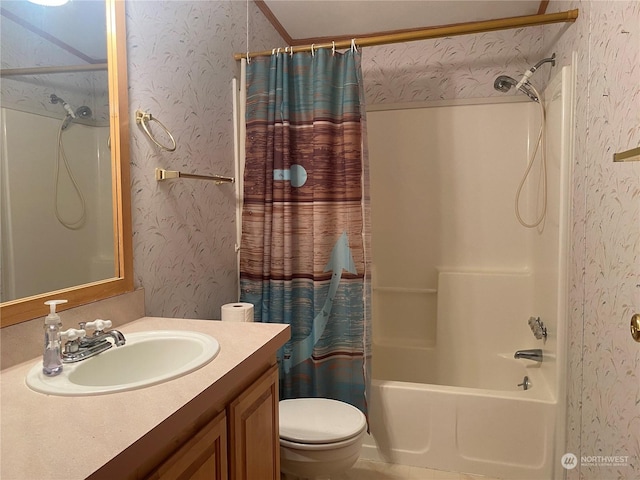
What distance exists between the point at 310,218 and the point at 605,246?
1.15 meters

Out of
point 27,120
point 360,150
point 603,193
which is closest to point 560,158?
point 603,193

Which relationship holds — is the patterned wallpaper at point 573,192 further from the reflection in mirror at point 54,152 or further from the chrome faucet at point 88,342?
the chrome faucet at point 88,342

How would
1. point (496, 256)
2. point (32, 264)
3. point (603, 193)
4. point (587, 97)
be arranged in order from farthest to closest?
point (496, 256)
point (587, 97)
point (603, 193)
point (32, 264)

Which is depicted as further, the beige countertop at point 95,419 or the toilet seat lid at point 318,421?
the toilet seat lid at point 318,421

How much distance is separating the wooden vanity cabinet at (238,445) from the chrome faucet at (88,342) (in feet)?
1.15

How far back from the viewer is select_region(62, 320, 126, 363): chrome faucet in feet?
3.30

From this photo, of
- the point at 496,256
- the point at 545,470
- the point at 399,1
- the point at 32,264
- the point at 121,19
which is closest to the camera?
the point at 32,264

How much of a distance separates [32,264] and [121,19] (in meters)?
0.81

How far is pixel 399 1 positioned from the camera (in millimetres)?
2348

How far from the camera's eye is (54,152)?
1169 mm

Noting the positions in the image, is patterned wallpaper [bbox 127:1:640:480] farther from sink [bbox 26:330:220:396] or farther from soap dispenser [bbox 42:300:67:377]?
soap dispenser [bbox 42:300:67:377]

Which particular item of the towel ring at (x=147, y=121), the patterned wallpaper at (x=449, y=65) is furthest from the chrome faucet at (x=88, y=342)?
the patterned wallpaper at (x=449, y=65)

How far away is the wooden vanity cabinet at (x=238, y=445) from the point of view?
84 cm

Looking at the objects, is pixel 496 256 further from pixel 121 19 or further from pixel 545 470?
pixel 121 19
